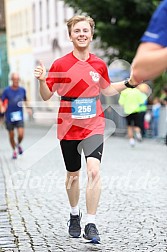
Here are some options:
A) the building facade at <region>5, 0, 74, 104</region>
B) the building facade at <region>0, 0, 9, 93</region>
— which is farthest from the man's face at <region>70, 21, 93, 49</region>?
the building facade at <region>0, 0, 9, 93</region>

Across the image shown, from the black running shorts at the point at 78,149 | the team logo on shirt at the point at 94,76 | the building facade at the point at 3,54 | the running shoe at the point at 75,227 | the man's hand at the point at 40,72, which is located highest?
the man's hand at the point at 40,72

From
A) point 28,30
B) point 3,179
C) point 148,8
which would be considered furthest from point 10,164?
point 28,30

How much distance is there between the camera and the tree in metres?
27.0

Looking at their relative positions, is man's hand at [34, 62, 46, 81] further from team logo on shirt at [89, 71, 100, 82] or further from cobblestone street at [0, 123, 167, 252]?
cobblestone street at [0, 123, 167, 252]

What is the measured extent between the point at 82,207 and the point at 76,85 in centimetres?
241

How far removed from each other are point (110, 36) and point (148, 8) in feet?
7.32

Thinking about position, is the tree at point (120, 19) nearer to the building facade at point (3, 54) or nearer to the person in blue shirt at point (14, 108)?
the person in blue shirt at point (14, 108)

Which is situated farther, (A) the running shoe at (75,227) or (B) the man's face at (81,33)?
(A) the running shoe at (75,227)

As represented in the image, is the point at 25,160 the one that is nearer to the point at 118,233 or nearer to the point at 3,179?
the point at 3,179

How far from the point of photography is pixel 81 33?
639 cm

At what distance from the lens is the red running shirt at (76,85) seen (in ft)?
21.3

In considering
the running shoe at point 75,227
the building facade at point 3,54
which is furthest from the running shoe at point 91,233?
the building facade at point 3,54

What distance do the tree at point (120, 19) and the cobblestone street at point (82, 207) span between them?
12.1 m

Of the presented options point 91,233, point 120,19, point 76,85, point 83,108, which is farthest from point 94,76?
point 120,19
